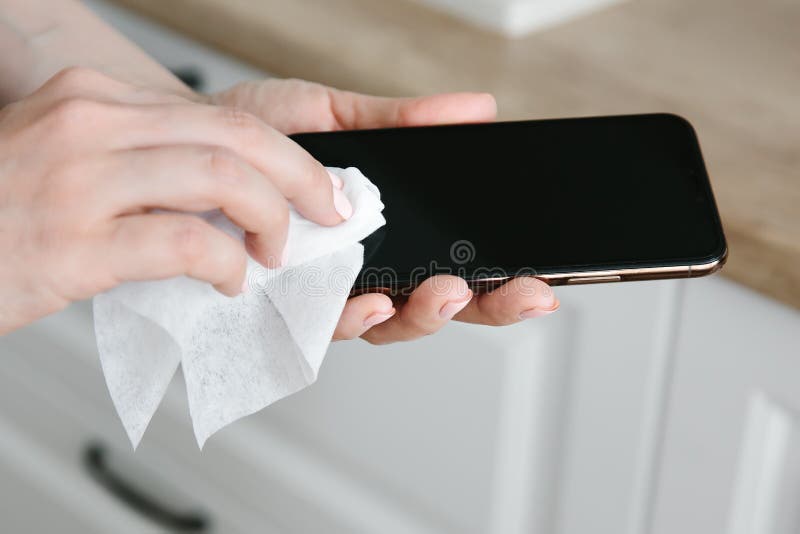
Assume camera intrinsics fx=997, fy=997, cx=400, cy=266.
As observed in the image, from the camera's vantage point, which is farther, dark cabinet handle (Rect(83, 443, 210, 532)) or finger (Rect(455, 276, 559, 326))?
dark cabinet handle (Rect(83, 443, 210, 532))

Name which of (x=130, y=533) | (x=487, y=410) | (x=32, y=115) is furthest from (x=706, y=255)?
(x=130, y=533)

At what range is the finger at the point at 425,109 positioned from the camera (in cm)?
53

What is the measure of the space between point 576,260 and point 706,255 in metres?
0.06

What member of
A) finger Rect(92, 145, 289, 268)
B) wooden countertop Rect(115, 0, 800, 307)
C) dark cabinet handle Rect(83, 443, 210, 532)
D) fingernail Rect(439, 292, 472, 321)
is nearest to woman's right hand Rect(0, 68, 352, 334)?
finger Rect(92, 145, 289, 268)

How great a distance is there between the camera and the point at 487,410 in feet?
2.06

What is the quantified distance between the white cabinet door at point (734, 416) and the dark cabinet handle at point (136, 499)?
1.48 feet

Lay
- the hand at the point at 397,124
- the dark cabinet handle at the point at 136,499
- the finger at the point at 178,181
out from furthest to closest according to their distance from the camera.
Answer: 1. the dark cabinet handle at the point at 136,499
2. the hand at the point at 397,124
3. the finger at the point at 178,181

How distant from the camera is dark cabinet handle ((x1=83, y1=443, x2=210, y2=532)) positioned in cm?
87

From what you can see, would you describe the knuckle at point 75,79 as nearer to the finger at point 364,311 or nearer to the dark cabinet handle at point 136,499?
the finger at point 364,311

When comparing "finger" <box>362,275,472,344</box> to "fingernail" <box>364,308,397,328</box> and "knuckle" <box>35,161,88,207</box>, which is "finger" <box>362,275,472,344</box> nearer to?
"fingernail" <box>364,308,397,328</box>

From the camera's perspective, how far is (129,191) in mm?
368

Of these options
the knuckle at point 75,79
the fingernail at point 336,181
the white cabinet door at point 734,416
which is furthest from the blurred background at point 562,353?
the knuckle at point 75,79

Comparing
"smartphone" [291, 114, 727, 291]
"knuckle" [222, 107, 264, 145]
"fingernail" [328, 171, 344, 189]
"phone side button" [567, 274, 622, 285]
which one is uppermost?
"knuckle" [222, 107, 264, 145]

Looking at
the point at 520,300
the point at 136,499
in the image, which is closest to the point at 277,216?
A: the point at 520,300
